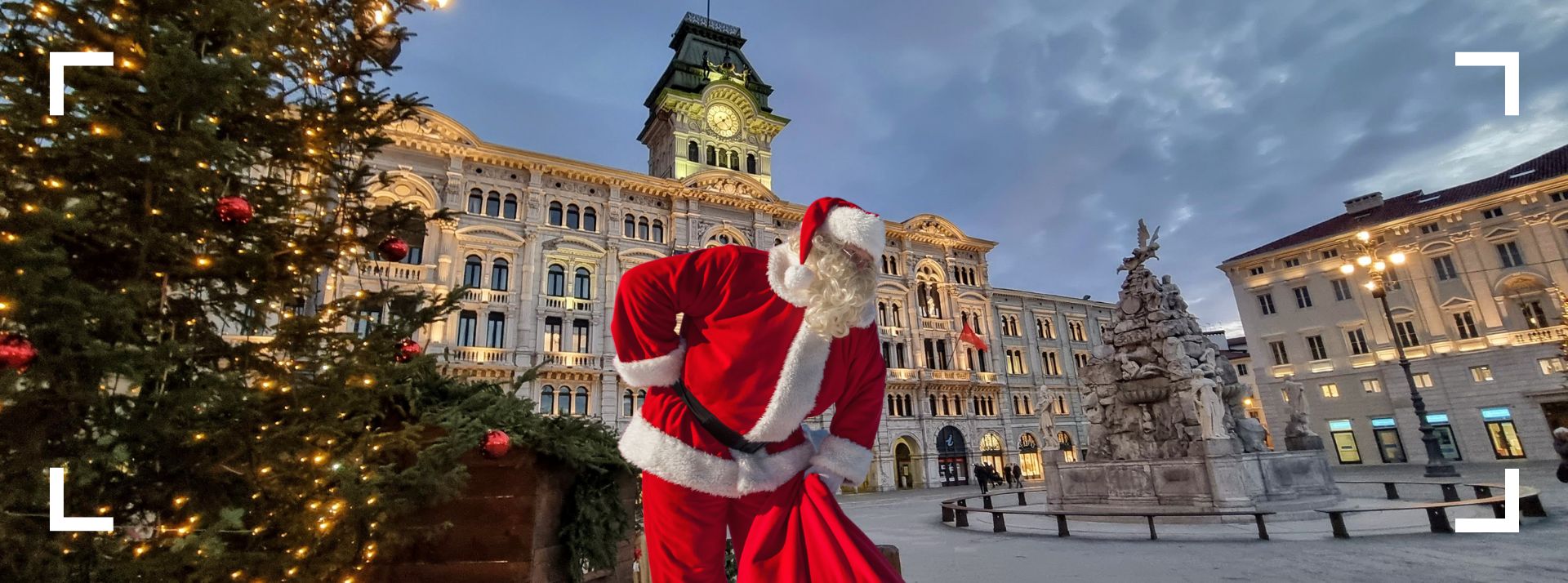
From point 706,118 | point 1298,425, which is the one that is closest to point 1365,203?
point 1298,425

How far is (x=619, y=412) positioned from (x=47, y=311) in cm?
2194

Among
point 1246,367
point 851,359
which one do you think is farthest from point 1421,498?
point 1246,367

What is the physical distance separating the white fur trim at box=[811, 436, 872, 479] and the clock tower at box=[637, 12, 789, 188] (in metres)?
26.8

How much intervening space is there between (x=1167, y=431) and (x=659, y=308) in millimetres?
11003

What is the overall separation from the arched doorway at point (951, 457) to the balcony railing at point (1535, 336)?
74.3ft

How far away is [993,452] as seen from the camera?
3139 centimetres

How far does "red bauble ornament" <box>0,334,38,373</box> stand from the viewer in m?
2.12

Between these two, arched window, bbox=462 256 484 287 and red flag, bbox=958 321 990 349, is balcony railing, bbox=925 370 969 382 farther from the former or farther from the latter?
arched window, bbox=462 256 484 287

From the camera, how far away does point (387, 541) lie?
120 inches

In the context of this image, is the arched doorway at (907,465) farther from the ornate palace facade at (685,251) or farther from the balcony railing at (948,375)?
the balcony railing at (948,375)

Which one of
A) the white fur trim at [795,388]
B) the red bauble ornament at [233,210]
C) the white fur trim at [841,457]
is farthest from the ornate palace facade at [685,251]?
the red bauble ornament at [233,210]

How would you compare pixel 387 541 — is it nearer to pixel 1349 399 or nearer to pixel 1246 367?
pixel 1349 399

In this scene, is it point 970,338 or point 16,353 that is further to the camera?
point 970,338

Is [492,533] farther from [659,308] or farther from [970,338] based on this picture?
[970,338]
